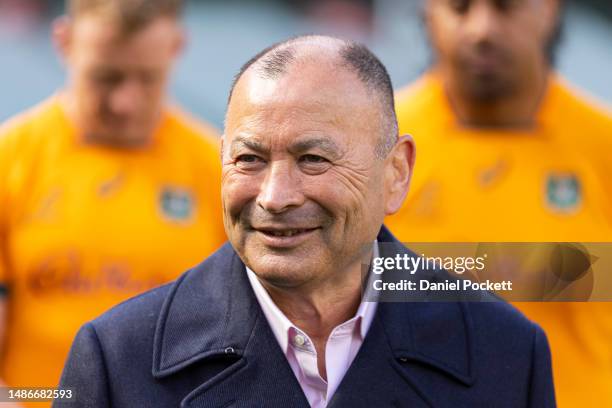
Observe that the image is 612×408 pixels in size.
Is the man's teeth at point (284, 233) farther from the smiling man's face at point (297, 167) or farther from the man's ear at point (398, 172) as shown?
the man's ear at point (398, 172)

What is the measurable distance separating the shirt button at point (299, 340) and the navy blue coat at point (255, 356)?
0.05 meters

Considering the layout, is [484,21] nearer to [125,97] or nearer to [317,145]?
[125,97]

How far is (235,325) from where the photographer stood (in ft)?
8.47

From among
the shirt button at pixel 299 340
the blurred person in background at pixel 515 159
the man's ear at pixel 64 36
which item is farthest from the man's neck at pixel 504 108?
the shirt button at pixel 299 340

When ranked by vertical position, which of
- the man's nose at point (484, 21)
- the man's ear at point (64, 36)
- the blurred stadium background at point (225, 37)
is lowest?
the man's nose at point (484, 21)

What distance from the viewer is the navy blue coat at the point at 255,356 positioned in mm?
2518

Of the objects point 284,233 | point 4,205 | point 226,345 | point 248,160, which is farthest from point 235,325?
point 4,205

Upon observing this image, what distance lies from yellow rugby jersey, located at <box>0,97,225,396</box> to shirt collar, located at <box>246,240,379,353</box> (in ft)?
5.77

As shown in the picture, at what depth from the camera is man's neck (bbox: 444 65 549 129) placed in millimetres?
4207

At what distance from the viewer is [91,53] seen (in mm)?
4418

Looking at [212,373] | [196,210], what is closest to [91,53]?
[196,210]

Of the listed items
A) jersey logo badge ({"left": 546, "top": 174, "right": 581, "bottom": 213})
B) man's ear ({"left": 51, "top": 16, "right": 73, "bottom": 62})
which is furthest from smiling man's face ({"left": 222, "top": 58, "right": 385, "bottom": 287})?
man's ear ({"left": 51, "top": 16, "right": 73, "bottom": 62})

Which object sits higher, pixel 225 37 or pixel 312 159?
pixel 225 37

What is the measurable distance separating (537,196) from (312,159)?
1880mm
